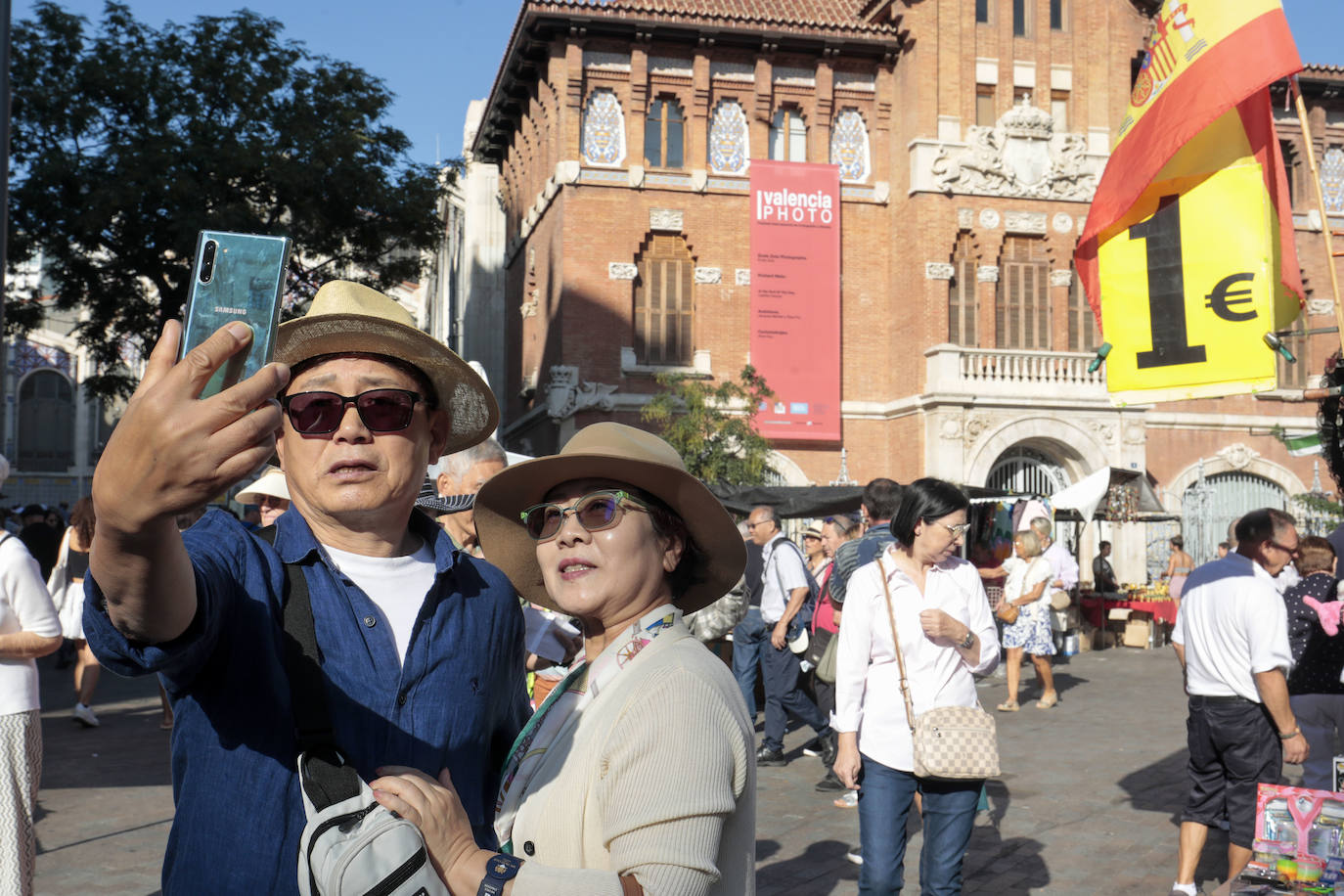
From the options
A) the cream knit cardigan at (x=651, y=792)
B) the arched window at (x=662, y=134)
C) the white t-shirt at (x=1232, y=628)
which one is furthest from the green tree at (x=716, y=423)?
the cream knit cardigan at (x=651, y=792)

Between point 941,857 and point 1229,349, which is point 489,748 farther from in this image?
point 1229,349

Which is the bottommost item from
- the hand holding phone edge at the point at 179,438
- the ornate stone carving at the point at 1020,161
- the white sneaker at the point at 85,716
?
the white sneaker at the point at 85,716

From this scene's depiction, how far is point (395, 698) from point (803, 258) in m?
23.3

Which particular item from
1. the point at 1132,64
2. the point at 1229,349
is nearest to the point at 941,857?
the point at 1229,349

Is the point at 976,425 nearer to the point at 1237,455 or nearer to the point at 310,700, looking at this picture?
the point at 1237,455

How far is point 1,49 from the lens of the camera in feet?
23.2

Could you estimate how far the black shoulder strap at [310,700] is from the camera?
1694mm

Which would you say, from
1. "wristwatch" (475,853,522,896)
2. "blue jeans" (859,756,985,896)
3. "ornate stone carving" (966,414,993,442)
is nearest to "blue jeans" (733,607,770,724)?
"blue jeans" (859,756,985,896)

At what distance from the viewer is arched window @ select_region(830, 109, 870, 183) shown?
1001 inches

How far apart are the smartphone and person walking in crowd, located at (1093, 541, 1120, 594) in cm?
2130

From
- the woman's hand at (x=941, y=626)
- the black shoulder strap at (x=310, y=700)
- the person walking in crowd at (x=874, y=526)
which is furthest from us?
the person walking in crowd at (x=874, y=526)

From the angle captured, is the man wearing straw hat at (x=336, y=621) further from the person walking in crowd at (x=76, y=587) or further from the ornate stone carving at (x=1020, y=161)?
the ornate stone carving at (x=1020, y=161)

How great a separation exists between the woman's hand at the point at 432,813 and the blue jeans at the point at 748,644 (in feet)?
28.1

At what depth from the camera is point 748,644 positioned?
34.1 feet
